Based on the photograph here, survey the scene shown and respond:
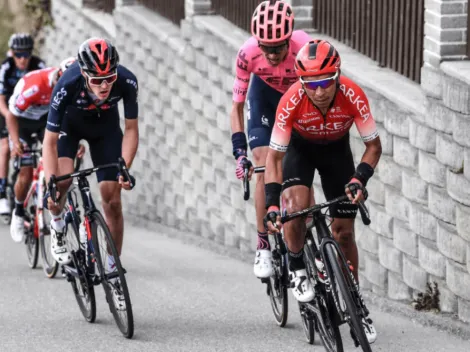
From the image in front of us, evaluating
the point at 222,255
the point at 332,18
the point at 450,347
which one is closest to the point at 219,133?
the point at 222,255

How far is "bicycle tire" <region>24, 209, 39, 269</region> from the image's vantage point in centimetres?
1184

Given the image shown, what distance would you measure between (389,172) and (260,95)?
1.33 meters

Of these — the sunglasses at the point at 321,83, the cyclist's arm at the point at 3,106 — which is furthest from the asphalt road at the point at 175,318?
the sunglasses at the point at 321,83

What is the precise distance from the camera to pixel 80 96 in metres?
8.88

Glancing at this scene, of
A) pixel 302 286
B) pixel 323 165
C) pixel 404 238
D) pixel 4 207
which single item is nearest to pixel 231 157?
pixel 4 207

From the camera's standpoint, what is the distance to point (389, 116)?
9586 millimetres

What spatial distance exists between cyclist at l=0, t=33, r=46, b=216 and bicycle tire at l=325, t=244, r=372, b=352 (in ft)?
24.3

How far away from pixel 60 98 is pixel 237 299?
8.33 feet

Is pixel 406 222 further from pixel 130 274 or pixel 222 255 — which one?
pixel 222 255

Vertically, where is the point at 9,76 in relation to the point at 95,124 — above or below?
below

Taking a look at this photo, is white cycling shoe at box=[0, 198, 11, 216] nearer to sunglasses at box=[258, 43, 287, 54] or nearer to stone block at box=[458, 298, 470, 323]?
sunglasses at box=[258, 43, 287, 54]

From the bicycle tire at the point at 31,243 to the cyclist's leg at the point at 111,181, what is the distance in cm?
266

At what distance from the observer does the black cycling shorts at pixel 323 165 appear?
7672mm

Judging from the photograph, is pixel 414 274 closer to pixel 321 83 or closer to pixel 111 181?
pixel 111 181
